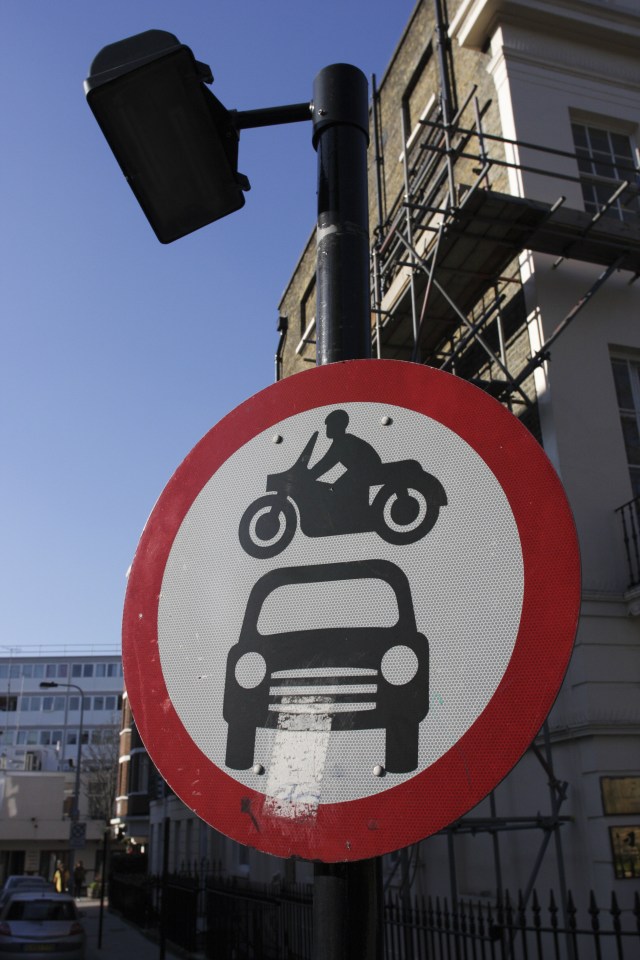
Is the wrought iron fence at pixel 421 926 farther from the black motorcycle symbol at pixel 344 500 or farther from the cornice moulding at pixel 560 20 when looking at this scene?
the cornice moulding at pixel 560 20

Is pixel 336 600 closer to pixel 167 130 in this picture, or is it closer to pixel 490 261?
pixel 167 130

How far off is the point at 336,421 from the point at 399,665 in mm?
629

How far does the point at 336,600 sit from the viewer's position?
1710 millimetres

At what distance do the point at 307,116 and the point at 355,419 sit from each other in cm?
117

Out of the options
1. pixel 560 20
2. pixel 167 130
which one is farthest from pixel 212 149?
pixel 560 20

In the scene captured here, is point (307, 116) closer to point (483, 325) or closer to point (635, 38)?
point (483, 325)

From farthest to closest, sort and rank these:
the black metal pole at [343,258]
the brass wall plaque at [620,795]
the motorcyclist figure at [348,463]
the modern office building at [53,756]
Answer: the modern office building at [53,756] → the brass wall plaque at [620,795] → the motorcyclist figure at [348,463] → the black metal pole at [343,258]

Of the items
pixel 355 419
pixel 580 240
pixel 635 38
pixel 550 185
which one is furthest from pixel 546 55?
pixel 355 419

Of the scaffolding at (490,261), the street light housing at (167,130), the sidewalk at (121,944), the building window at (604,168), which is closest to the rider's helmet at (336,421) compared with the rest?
the street light housing at (167,130)

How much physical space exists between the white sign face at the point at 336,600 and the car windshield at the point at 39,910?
58.8 ft

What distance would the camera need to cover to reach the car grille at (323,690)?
1.59 m

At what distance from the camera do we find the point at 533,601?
155 centimetres

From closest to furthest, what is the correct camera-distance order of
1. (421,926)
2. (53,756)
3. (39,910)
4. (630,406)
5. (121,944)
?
(421,926) < (630,406) < (39,910) < (121,944) < (53,756)

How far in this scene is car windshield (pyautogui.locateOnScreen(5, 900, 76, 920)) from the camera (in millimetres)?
16688
